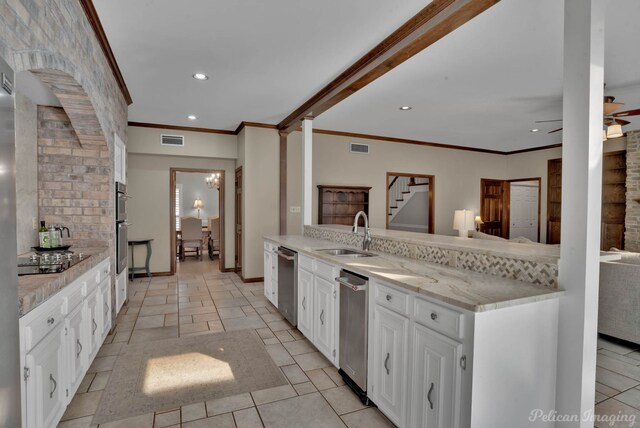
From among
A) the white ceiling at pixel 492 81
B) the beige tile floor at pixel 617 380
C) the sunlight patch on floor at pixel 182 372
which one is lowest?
the sunlight patch on floor at pixel 182 372

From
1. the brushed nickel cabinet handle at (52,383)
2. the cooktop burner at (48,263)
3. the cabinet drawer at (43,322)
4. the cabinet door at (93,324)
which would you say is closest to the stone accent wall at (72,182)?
the cooktop burner at (48,263)

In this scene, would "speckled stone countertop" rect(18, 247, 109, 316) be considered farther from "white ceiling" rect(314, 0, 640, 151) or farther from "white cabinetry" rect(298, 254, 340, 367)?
"white ceiling" rect(314, 0, 640, 151)

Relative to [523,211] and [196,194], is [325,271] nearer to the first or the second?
[523,211]

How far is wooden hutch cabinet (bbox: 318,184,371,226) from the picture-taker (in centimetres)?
660

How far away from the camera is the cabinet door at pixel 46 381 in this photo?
1.58 m

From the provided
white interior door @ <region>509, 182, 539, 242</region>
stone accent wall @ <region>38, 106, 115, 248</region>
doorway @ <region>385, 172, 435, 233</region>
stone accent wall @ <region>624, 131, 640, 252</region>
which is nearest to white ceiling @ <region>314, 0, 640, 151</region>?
stone accent wall @ <region>624, 131, 640, 252</region>

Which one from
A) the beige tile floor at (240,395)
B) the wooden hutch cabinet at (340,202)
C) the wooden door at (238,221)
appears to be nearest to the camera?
A: the beige tile floor at (240,395)

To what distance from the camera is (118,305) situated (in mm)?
3930

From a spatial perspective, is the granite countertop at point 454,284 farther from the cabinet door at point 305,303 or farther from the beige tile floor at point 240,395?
the beige tile floor at point 240,395

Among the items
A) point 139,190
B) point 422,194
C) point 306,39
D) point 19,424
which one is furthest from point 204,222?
point 19,424

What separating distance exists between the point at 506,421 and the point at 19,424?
2067mm

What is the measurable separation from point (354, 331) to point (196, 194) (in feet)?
32.0

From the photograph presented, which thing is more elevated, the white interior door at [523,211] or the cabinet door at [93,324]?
the white interior door at [523,211]

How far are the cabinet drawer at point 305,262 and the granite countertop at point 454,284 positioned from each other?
0.59m
